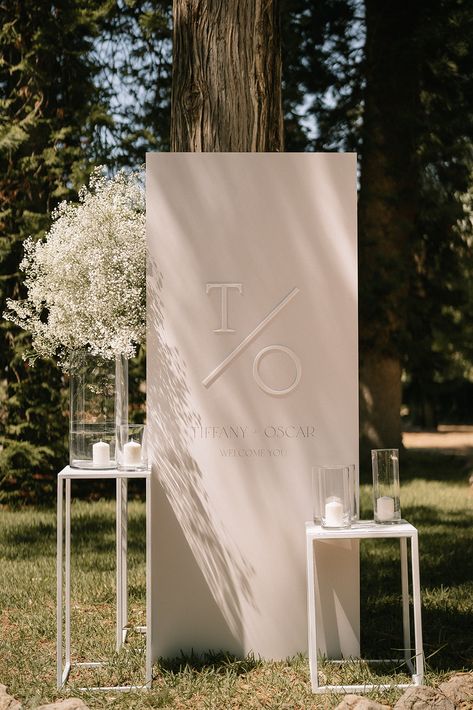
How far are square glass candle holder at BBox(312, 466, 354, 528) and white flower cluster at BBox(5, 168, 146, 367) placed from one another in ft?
3.76

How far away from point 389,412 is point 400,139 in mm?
3871

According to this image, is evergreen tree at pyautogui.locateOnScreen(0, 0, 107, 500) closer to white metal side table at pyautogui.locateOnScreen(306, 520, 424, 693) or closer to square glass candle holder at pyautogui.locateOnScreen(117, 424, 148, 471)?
square glass candle holder at pyautogui.locateOnScreen(117, 424, 148, 471)

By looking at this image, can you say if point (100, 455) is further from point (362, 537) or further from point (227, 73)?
point (227, 73)

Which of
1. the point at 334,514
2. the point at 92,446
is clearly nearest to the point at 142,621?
the point at 92,446

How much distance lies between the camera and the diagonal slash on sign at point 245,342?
4.34 metres

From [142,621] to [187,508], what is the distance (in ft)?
4.11

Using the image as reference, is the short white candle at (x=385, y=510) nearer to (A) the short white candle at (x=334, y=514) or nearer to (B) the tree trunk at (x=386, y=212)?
(A) the short white candle at (x=334, y=514)

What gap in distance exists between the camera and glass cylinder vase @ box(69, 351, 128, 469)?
168 inches

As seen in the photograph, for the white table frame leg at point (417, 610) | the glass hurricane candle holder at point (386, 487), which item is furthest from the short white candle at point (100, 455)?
the white table frame leg at point (417, 610)

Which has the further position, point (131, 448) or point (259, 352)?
point (259, 352)

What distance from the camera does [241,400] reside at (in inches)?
171

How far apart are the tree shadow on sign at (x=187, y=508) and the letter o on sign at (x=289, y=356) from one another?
0.36 meters

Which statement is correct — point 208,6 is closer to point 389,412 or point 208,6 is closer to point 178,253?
point 178,253

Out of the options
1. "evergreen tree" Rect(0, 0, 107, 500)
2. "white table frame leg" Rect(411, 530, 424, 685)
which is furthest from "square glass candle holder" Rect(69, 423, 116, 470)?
"evergreen tree" Rect(0, 0, 107, 500)
